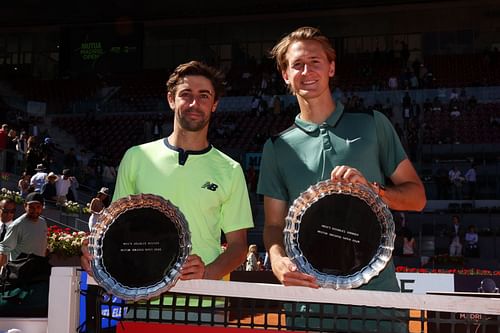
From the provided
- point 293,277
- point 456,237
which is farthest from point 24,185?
point 293,277

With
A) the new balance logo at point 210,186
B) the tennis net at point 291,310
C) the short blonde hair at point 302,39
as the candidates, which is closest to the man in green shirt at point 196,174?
the new balance logo at point 210,186

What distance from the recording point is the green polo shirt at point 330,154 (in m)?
2.72

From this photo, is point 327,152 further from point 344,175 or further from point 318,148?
point 344,175

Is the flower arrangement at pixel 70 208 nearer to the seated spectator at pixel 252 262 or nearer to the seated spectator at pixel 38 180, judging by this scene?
the seated spectator at pixel 38 180

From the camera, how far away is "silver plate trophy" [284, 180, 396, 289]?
7.26ft

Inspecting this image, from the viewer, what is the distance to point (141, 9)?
28.0 metres

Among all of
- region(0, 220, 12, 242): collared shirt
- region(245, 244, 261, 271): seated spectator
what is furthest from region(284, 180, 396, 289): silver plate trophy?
region(245, 244, 261, 271): seated spectator

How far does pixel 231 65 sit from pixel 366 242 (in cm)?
2978

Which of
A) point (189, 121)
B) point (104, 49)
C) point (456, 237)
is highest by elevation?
point (104, 49)

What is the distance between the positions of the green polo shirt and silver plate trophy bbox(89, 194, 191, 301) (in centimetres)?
62

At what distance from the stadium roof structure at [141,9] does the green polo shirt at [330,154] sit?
24.4 m

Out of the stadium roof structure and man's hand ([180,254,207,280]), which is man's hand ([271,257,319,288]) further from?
the stadium roof structure

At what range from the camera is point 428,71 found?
27188 millimetres

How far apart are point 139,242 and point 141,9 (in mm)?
26934
